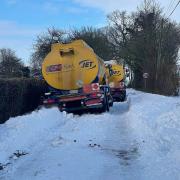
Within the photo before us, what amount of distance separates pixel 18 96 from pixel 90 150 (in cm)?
856

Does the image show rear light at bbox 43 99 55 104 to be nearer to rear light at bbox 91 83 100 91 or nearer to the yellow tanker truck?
the yellow tanker truck

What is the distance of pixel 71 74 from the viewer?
2039cm

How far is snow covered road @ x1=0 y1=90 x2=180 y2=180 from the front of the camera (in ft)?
26.4

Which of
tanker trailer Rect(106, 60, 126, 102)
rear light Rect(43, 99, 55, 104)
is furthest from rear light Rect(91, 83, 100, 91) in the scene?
tanker trailer Rect(106, 60, 126, 102)

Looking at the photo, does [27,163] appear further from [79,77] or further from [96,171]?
[79,77]

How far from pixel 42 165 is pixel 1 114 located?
7919 millimetres

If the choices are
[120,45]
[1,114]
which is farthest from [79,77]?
[120,45]

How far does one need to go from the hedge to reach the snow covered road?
1.26m

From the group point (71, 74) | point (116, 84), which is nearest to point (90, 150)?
point (71, 74)

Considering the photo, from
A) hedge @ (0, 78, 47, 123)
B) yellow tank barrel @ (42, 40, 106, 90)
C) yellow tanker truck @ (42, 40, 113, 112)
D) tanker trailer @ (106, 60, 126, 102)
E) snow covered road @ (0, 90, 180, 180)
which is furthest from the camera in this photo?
tanker trailer @ (106, 60, 126, 102)

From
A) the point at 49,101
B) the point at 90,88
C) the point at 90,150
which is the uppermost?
Result: the point at 90,88

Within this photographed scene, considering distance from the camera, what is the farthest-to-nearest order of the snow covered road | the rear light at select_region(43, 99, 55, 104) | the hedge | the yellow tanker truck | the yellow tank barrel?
the yellow tank barrel, the yellow tanker truck, the rear light at select_region(43, 99, 55, 104), the hedge, the snow covered road

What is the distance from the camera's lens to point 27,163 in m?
8.78

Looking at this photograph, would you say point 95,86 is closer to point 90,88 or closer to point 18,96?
point 90,88
